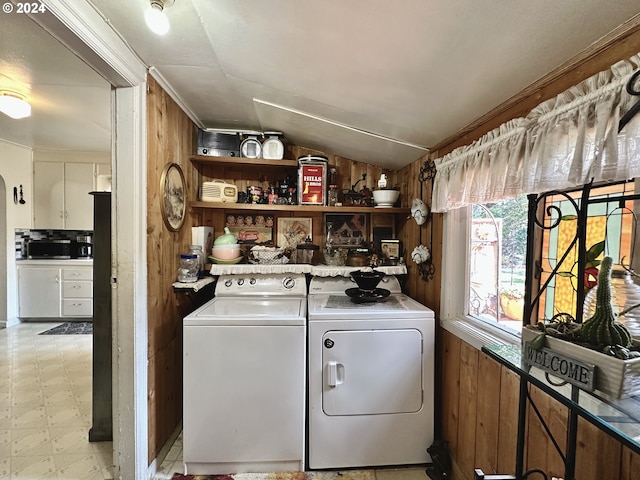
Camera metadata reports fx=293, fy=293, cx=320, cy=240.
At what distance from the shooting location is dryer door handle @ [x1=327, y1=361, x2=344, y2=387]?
1.69 meters

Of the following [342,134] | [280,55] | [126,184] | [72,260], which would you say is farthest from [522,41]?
[72,260]

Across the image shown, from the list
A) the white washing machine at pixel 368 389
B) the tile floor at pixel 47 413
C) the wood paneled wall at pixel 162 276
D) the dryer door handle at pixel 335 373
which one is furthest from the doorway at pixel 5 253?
the dryer door handle at pixel 335 373

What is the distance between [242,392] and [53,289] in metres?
4.20

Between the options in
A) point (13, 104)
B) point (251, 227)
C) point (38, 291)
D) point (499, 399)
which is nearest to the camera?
point (499, 399)

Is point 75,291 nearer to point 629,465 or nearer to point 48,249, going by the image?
point 48,249

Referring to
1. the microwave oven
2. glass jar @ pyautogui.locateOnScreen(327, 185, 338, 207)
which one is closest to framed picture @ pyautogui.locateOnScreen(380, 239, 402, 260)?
glass jar @ pyautogui.locateOnScreen(327, 185, 338, 207)

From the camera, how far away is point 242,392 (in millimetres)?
1678

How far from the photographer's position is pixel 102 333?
191cm

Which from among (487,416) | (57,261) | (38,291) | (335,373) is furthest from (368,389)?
(38,291)

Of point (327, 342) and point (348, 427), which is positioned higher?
point (327, 342)

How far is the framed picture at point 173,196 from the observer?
1794 mm

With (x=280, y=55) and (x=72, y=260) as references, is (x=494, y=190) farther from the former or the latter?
(x=72, y=260)

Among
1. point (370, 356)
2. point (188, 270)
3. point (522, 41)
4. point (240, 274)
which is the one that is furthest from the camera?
point (240, 274)

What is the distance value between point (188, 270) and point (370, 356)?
4.38 ft
